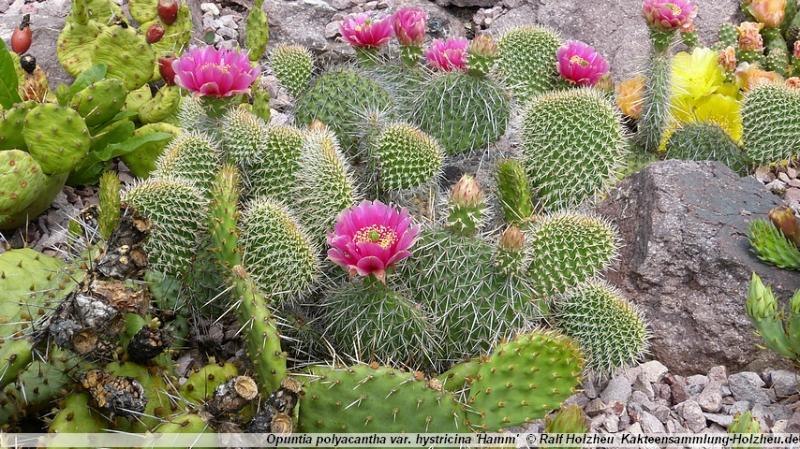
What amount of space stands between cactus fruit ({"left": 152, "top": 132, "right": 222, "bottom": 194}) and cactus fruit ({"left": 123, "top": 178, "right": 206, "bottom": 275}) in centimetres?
11

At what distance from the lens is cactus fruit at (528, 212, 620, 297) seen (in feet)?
7.51

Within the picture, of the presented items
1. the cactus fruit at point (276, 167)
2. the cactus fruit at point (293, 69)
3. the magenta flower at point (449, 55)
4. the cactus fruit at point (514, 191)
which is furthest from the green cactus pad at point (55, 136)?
the cactus fruit at point (514, 191)

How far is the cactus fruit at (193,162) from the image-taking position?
97.8 inches

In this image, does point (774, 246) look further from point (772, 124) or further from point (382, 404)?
point (382, 404)

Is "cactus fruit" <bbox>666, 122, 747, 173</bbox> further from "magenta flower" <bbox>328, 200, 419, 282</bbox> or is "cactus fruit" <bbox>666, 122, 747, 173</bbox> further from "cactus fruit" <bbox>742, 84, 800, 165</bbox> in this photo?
"magenta flower" <bbox>328, 200, 419, 282</bbox>

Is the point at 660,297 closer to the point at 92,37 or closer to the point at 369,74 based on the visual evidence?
the point at 369,74

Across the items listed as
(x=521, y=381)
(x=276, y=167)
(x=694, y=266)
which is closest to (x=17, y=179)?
(x=276, y=167)

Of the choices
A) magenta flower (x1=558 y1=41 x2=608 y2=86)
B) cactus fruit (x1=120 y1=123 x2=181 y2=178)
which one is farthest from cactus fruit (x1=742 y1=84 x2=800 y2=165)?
cactus fruit (x1=120 y1=123 x2=181 y2=178)

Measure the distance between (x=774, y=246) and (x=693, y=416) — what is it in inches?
23.0

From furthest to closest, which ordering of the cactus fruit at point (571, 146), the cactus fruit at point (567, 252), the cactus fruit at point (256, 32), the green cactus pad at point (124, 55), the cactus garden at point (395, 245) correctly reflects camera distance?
the cactus fruit at point (256, 32), the green cactus pad at point (124, 55), the cactus fruit at point (571, 146), the cactus fruit at point (567, 252), the cactus garden at point (395, 245)

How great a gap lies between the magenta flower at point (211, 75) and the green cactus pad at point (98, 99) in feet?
1.16

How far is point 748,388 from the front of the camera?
8.00 feet

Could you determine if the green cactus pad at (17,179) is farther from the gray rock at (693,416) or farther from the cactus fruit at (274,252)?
the gray rock at (693,416)

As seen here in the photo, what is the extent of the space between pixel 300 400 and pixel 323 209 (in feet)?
2.06
